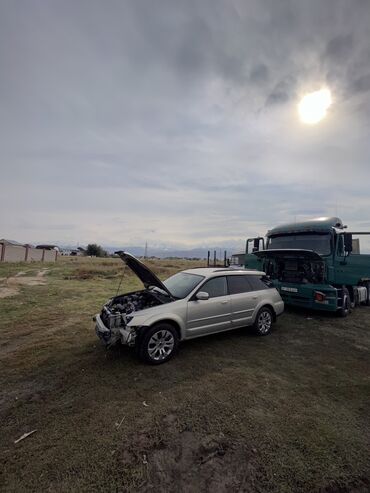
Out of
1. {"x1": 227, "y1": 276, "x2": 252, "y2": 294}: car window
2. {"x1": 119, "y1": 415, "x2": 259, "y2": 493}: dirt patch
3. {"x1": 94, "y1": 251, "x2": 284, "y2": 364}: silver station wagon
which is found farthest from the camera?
{"x1": 227, "y1": 276, "x2": 252, "y2": 294}: car window

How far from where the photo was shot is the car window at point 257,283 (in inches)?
252

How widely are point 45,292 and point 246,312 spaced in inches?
387

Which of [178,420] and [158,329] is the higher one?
[158,329]

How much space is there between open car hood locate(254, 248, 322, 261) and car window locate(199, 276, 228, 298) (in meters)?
3.46

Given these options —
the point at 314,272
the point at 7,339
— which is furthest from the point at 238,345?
the point at 7,339

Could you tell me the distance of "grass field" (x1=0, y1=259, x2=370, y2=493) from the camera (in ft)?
8.11

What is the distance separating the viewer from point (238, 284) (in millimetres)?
6094

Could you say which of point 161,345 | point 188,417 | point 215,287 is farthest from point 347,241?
point 188,417

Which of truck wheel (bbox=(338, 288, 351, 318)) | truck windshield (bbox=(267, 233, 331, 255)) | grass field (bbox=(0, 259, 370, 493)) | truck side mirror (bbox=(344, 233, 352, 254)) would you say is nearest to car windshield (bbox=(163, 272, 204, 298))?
grass field (bbox=(0, 259, 370, 493))

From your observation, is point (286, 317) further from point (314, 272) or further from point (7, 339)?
point (7, 339)

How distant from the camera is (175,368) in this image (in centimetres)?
453

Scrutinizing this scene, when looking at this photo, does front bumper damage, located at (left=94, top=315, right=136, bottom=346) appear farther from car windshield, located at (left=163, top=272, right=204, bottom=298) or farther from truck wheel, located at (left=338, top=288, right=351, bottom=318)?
truck wheel, located at (left=338, top=288, right=351, bottom=318)

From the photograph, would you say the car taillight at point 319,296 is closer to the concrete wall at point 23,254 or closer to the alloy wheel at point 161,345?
the alloy wheel at point 161,345

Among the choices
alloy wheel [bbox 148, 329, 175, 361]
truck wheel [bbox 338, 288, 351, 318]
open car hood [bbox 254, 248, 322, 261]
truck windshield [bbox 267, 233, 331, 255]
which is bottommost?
alloy wheel [bbox 148, 329, 175, 361]
